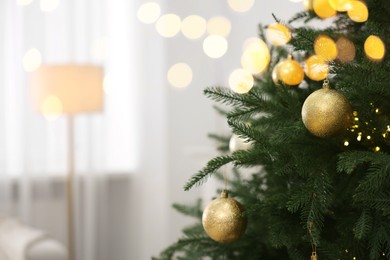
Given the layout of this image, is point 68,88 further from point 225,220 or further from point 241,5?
point 225,220

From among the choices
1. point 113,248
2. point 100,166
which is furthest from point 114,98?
point 113,248

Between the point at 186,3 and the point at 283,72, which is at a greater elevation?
the point at 186,3

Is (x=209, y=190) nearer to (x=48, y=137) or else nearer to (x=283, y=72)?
(x=48, y=137)

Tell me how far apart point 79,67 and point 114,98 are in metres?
0.60

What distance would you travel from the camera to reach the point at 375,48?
794mm

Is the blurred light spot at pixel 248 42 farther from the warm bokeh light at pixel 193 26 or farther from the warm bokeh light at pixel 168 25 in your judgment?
the warm bokeh light at pixel 168 25

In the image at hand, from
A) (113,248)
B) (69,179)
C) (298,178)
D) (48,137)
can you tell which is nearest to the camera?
(298,178)

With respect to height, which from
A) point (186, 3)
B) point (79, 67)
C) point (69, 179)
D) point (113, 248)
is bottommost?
point (113, 248)

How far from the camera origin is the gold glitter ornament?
74 cm

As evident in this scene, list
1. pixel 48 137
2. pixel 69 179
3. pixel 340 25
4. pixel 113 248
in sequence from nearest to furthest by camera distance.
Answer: pixel 340 25 < pixel 69 179 < pixel 48 137 < pixel 113 248

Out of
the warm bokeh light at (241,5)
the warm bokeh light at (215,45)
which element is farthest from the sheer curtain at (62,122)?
the warm bokeh light at (241,5)

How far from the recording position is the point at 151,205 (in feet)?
10.5

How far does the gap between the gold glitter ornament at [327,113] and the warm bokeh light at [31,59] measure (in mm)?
→ 2378

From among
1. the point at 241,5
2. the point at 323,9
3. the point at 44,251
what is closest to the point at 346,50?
the point at 323,9
